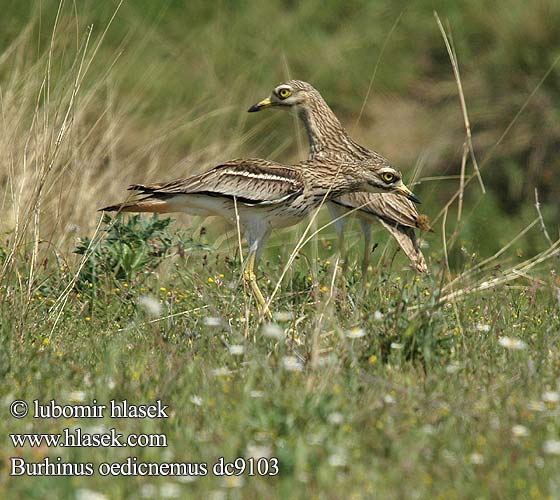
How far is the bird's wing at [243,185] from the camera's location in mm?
6750

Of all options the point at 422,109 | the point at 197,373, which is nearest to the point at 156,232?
the point at 197,373

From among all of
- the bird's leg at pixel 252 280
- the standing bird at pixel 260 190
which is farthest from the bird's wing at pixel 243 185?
A: the bird's leg at pixel 252 280

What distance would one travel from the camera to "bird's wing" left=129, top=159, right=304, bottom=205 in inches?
266

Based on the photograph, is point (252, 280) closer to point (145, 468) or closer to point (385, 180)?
point (385, 180)

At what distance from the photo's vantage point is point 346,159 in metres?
7.75

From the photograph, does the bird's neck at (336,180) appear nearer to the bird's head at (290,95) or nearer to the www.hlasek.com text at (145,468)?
the bird's head at (290,95)

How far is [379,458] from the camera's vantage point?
3.93 meters

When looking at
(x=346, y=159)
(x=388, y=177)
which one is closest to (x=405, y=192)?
(x=388, y=177)

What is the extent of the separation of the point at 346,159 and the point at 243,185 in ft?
3.77

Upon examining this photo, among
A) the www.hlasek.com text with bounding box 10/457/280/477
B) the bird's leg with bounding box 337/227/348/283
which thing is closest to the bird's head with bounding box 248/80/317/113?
the bird's leg with bounding box 337/227/348/283

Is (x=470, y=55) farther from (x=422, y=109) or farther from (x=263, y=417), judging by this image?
(x=263, y=417)

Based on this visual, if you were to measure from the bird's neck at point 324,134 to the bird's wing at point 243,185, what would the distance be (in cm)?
118

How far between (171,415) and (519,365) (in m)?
1.43

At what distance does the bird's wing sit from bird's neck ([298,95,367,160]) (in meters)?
1.18
